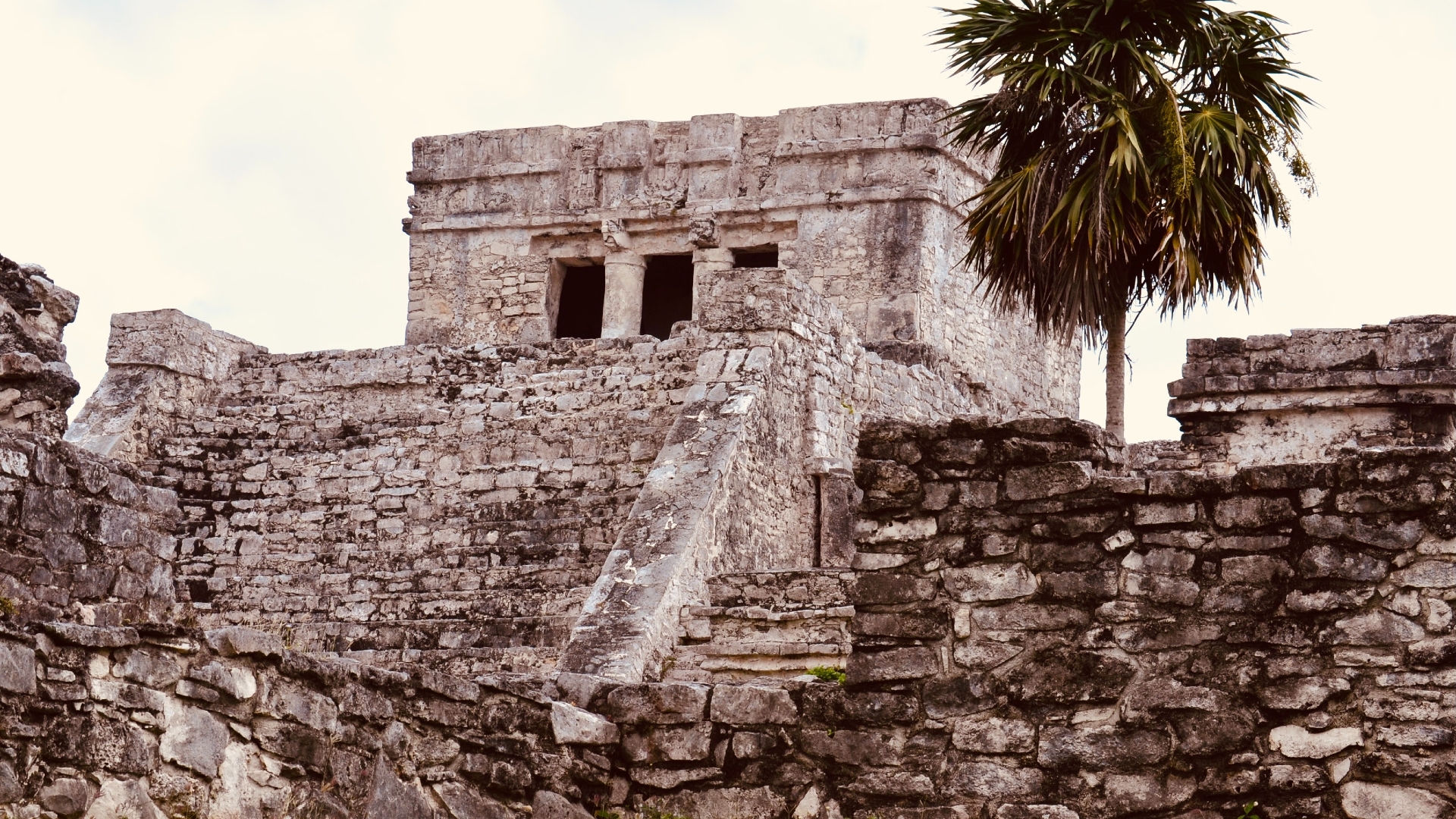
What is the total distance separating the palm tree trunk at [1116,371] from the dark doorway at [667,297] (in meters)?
7.45

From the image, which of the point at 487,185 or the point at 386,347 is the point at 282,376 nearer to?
the point at 386,347

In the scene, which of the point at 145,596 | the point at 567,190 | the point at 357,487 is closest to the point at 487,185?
the point at 567,190

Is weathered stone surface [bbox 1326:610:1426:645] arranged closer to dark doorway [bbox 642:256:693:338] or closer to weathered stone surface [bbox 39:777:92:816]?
weathered stone surface [bbox 39:777:92:816]

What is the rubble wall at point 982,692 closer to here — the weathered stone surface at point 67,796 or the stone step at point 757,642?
the weathered stone surface at point 67,796

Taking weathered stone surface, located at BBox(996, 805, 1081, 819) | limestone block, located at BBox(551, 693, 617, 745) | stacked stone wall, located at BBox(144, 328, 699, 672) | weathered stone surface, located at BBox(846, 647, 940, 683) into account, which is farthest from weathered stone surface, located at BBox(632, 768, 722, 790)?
stacked stone wall, located at BBox(144, 328, 699, 672)

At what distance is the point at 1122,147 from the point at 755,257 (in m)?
6.79

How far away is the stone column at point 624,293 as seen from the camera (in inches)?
711

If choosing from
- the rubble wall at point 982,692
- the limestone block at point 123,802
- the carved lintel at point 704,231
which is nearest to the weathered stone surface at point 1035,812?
the rubble wall at point 982,692

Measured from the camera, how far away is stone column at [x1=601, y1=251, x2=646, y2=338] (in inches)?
711

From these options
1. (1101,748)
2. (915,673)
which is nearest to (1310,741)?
(1101,748)

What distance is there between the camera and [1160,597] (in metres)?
6.40

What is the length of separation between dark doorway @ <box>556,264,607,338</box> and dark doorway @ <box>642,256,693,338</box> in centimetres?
52

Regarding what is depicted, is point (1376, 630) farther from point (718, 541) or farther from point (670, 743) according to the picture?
point (718, 541)

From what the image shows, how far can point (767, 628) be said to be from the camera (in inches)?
400
